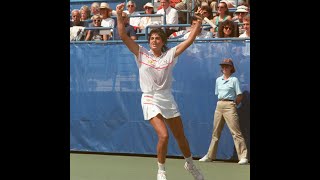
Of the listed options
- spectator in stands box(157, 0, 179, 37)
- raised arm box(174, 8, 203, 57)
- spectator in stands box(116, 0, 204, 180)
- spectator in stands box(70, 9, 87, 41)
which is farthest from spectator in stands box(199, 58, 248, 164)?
raised arm box(174, 8, 203, 57)

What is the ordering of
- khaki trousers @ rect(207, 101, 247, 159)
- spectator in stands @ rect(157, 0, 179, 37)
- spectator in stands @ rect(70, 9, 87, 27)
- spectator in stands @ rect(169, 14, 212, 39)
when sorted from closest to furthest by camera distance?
khaki trousers @ rect(207, 101, 247, 159), spectator in stands @ rect(169, 14, 212, 39), spectator in stands @ rect(157, 0, 179, 37), spectator in stands @ rect(70, 9, 87, 27)

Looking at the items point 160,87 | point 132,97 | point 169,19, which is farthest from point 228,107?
point 160,87

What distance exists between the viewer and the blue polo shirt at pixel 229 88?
14.2m

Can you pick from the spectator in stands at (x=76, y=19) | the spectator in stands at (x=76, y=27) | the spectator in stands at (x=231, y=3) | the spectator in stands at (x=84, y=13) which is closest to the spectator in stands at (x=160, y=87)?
the spectator in stands at (x=231, y=3)

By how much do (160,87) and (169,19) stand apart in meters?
4.85

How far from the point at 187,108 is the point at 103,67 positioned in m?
1.90

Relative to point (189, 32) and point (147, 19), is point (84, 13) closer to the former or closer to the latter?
point (147, 19)

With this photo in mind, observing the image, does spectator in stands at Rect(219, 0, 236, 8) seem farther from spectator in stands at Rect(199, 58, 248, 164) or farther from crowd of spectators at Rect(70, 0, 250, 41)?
spectator in stands at Rect(199, 58, 248, 164)

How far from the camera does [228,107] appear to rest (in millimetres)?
14250

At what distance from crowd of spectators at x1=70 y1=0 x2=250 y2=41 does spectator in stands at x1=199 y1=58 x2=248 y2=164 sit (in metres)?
0.68

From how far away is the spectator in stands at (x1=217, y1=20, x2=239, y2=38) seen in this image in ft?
47.3
